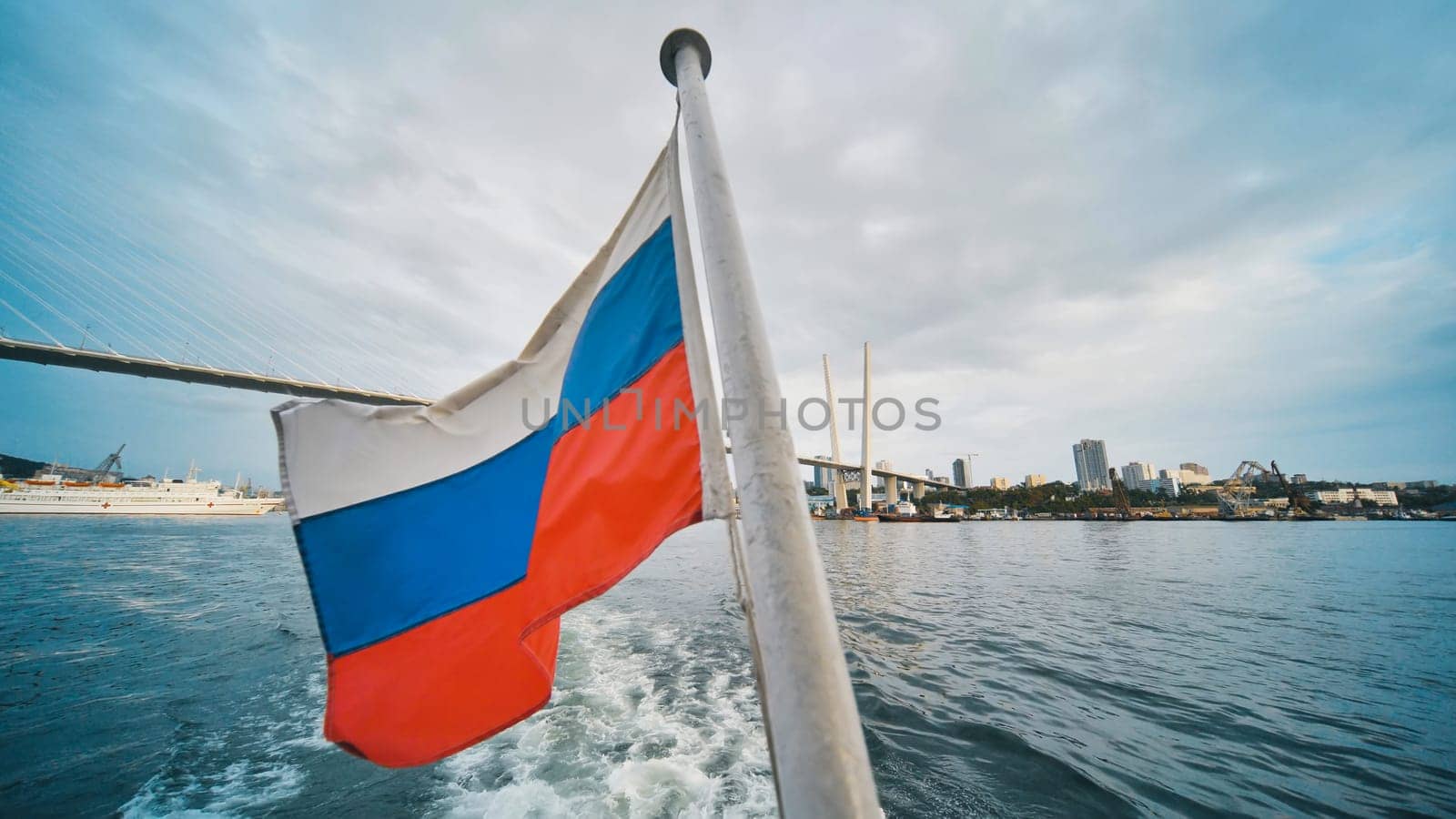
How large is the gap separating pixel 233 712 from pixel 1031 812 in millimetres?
7047

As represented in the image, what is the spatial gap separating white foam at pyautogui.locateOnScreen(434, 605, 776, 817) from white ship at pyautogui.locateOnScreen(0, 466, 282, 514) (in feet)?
259

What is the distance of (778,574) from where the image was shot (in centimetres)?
105

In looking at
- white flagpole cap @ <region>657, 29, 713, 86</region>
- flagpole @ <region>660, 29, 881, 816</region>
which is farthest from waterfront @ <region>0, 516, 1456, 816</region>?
white flagpole cap @ <region>657, 29, 713, 86</region>

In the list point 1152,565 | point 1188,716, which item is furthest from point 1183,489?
point 1188,716

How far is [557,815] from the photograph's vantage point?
10.8 feet

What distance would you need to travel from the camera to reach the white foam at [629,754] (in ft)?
11.2

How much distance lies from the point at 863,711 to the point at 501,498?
4.58 m

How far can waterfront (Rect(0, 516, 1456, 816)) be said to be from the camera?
3475 millimetres

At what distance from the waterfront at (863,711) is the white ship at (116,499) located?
65.8 meters

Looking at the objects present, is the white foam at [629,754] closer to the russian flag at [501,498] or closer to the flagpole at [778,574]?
the russian flag at [501,498]

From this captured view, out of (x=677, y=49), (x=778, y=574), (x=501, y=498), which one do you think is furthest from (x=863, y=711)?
(x=677, y=49)

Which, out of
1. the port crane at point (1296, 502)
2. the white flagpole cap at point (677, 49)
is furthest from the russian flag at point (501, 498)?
the port crane at point (1296, 502)

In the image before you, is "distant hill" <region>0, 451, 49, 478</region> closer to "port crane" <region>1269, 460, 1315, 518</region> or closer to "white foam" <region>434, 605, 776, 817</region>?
Answer: "white foam" <region>434, 605, 776, 817</region>

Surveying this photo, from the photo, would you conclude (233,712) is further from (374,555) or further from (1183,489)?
(1183,489)
